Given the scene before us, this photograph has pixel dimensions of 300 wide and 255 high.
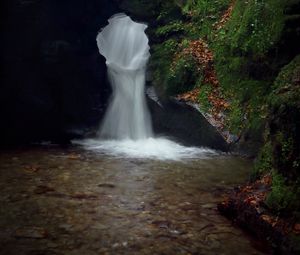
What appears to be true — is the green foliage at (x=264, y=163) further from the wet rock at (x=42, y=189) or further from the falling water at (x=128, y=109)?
the wet rock at (x=42, y=189)

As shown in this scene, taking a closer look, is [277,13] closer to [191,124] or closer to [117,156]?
[191,124]

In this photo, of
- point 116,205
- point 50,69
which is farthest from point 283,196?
point 50,69

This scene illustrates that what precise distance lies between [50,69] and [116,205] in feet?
23.8

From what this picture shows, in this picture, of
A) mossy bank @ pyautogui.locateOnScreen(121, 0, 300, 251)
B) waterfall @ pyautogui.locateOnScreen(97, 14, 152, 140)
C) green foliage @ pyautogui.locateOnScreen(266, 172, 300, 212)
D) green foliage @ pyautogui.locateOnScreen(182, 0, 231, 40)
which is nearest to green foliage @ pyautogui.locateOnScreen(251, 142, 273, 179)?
mossy bank @ pyautogui.locateOnScreen(121, 0, 300, 251)

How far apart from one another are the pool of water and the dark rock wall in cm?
234

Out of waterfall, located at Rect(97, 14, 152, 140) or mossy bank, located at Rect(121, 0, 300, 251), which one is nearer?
mossy bank, located at Rect(121, 0, 300, 251)

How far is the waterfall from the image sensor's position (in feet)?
44.9

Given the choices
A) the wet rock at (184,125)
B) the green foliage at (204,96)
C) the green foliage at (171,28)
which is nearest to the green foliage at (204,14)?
the green foliage at (171,28)

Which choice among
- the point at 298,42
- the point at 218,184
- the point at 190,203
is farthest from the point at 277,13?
the point at 190,203

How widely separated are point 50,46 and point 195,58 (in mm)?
4682

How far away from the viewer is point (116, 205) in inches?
278

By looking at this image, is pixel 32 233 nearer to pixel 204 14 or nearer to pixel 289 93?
pixel 289 93

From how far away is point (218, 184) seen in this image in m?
8.37

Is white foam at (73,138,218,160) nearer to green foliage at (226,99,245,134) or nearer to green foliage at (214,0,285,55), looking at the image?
green foliage at (226,99,245,134)
